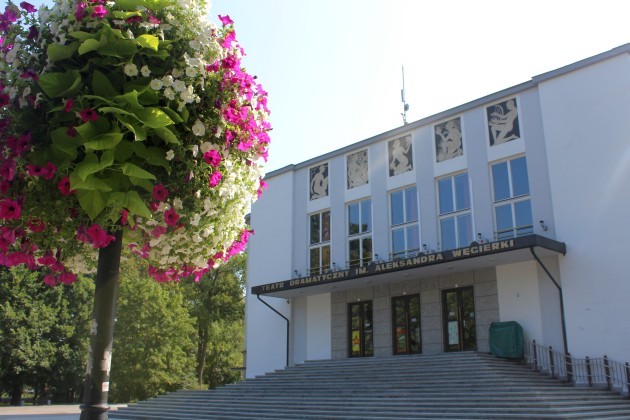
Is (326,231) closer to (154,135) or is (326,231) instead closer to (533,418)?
(533,418)

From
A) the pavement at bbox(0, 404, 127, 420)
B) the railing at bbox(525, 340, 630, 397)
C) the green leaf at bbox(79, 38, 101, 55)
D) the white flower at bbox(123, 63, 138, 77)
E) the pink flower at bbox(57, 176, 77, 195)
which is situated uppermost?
the green leaf at bbox(79, 38, 101, 55)

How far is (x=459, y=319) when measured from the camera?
19953 mm

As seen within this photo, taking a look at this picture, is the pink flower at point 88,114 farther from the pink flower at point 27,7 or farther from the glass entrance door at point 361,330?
the glass entrance door at point 361,330

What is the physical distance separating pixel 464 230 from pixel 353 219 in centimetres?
517

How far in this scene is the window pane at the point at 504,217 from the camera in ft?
63.7

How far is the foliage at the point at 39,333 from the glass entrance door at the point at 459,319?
27123 mm

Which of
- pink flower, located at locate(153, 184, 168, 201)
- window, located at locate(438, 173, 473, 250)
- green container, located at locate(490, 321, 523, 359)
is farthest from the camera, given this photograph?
window, located at locate(438, 173, 473, 250)

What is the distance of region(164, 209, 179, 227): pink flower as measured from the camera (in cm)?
330

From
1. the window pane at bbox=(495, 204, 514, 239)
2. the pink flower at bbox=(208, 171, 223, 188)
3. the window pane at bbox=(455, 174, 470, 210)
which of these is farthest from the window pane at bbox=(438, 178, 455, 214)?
the pink flower at bbox=(208, 171, 223, 188)

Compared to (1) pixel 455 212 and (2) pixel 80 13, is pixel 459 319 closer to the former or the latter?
(1) pixel 455 212

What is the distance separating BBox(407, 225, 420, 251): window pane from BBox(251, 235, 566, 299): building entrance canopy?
3.83ft

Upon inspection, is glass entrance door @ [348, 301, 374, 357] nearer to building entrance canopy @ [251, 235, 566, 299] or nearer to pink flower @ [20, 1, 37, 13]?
building entrance canopy @ [251, 235, 566, 299]

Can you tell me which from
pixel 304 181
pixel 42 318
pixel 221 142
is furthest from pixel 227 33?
pixel 42 318

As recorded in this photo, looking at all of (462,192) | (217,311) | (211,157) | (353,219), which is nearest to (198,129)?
(211,157)
